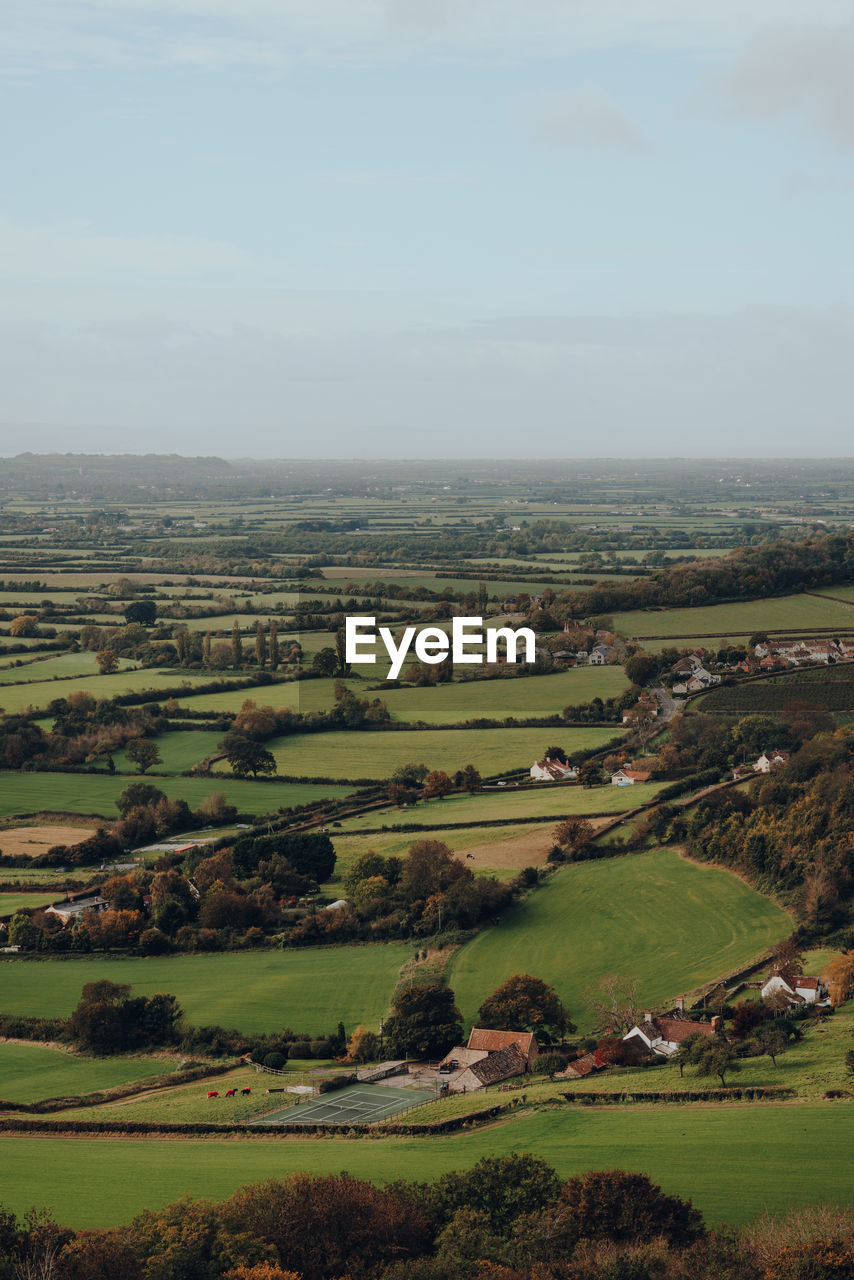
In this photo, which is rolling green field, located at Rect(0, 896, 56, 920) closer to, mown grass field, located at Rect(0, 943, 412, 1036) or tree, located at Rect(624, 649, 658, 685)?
mown grass field, located at Rect(0, 943, 412, 1036)

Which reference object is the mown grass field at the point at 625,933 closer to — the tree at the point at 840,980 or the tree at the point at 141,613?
the tree at the point at 840,980

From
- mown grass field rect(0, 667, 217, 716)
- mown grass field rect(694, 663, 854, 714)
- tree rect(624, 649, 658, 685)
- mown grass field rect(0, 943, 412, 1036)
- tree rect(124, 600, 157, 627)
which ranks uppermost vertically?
tree rect(124, 600, 157, 627)

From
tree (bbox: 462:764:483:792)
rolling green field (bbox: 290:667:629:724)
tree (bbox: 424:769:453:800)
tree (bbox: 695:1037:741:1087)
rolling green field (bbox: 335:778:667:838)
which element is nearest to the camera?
tree (bbox: 695:1037:741:1087)

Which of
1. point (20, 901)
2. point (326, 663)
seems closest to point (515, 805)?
point (20, 901)

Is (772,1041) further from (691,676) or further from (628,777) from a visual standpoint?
(691,676)

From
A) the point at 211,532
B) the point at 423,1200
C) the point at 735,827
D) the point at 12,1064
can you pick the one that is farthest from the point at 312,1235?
the point at 211,532

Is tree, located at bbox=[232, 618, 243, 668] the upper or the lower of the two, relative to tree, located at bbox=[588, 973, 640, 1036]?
upper

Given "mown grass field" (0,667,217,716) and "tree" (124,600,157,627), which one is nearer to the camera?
"mown grass field" (0,667,217,716)

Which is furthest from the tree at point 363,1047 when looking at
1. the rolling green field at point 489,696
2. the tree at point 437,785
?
the rolling green field at point 489,696

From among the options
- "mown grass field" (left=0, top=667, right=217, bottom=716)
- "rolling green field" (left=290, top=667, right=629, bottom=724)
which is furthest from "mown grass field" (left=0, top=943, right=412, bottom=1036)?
"mown grass field" (left=0, top=667, right=217, bottom=716)
